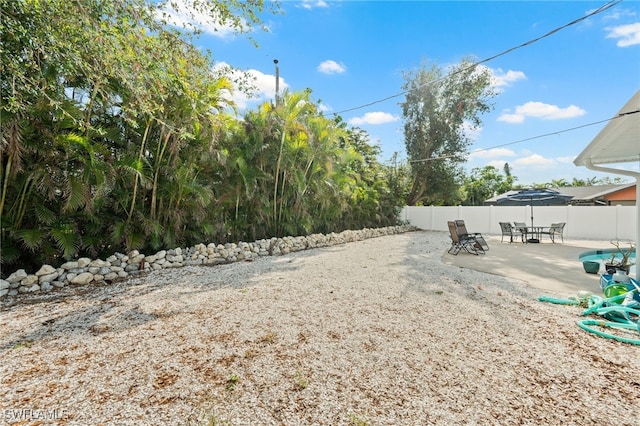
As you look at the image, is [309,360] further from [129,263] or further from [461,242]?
[461,242]

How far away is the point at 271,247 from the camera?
7.51 meters

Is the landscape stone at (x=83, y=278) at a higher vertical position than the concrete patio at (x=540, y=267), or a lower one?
higher

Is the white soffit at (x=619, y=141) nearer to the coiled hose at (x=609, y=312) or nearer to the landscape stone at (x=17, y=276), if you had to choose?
the coiled hose at (x=609, y=312)

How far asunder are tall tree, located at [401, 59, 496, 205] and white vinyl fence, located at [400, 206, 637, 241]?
2.06 meters

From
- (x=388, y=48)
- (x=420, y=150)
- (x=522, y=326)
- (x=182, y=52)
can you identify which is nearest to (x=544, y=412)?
(x=522, y=326)

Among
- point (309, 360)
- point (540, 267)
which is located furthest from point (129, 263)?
point (540, 267)

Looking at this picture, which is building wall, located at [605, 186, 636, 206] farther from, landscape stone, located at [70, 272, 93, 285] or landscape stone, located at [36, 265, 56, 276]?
landscape stone, located at [36, 265, 56, 276]

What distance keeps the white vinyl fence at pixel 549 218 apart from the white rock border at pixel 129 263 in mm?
10280

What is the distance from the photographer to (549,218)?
12.8 meters

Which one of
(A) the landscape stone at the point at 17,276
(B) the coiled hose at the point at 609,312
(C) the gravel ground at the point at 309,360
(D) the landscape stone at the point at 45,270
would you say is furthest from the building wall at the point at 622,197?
(A) the landscape stone at the point at 17,276

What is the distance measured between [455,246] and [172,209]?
7.10 m

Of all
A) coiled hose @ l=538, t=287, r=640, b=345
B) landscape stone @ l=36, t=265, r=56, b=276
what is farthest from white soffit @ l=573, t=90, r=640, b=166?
landscape stone @ l=36, t=265, r=56, b=276

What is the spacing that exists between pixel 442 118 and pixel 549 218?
7288 mm

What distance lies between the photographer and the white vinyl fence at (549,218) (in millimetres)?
11125
